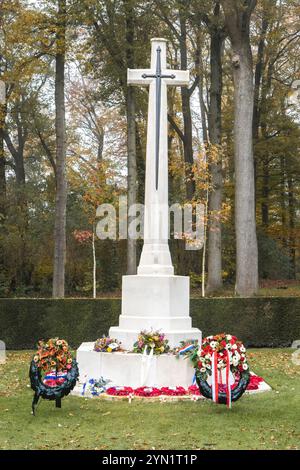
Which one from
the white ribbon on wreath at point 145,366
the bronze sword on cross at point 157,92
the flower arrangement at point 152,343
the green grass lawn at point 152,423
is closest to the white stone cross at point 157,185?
the bronze sword on cross at point 157,92

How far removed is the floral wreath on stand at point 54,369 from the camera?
863 centimetres

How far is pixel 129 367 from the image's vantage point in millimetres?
10297

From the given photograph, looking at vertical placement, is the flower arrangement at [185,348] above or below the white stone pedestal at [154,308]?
below

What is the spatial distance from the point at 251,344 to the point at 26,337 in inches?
233

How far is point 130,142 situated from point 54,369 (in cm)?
1493

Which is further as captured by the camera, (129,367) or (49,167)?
(49,167)

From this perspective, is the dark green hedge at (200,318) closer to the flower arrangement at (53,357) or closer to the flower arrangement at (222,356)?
the flower arrangement at (53,357)

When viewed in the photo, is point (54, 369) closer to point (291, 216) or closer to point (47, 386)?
point (47, 386)

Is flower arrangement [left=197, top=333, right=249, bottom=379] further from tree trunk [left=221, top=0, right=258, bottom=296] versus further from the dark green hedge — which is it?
tree trunk [left=221, top=0, right=258, bottom=296]

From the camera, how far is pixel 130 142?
2273cm

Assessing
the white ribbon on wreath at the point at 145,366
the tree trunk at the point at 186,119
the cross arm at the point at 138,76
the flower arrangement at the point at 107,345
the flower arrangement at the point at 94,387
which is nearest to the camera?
the flower arrangement at the point at 94,387

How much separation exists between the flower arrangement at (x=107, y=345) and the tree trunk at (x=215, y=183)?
36.3ft

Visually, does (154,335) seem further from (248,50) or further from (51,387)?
(248,50)

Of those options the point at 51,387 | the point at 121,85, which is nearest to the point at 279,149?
the point at 121,85
